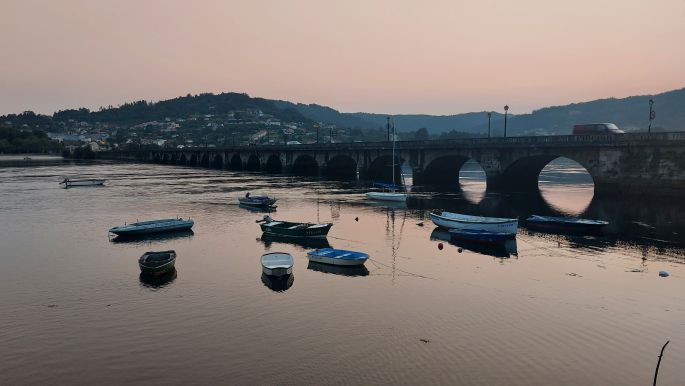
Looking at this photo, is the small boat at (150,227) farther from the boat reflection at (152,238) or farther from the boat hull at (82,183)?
the boat hull at (82,183)

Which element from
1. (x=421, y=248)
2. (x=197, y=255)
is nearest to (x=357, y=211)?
(x=421, y=248)

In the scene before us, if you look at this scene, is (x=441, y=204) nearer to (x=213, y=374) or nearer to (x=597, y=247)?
(x=597, y=247)

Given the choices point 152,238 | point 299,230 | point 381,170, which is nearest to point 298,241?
point 299,230

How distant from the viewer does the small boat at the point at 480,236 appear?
48.1m

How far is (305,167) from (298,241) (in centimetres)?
10884

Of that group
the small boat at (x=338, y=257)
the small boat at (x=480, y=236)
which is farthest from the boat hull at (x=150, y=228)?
the small boat at (x=480, y=236)

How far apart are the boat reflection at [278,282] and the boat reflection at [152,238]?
66.0ft

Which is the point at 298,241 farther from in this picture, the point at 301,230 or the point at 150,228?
the point at 150,228

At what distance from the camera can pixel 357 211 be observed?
236ft

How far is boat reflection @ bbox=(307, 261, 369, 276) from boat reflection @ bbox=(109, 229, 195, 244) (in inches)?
756

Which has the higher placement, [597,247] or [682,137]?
[682,137]

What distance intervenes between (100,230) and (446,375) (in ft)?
158

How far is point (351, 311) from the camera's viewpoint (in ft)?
97.4

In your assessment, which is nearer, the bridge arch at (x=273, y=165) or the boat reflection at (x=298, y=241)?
the boat reflection at (x=298, y=241)
